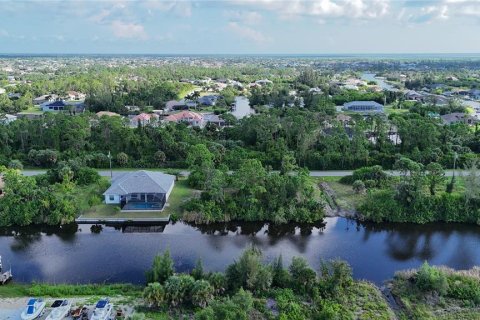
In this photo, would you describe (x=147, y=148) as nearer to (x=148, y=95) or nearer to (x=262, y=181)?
(x=262, y=181)

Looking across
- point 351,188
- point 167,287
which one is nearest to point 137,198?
point 167,287

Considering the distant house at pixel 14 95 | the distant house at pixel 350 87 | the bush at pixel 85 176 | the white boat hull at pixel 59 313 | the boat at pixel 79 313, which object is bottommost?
the boat at pixel 79 313

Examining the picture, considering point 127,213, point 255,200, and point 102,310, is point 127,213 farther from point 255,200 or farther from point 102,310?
point 102,310

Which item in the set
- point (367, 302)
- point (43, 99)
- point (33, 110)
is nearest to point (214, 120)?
point (33, 110)

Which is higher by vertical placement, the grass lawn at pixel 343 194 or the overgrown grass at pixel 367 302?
the grass lawn at pixel 343 194

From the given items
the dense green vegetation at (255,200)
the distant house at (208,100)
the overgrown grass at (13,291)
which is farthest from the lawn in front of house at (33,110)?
the overgrown grass at (13,291)

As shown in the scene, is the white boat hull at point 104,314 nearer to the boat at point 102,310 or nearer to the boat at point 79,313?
the boat at point 102,310

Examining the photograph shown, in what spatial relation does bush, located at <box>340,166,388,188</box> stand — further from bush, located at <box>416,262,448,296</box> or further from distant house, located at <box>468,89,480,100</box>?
distant house, located at <box>468,89,480,100</box>
